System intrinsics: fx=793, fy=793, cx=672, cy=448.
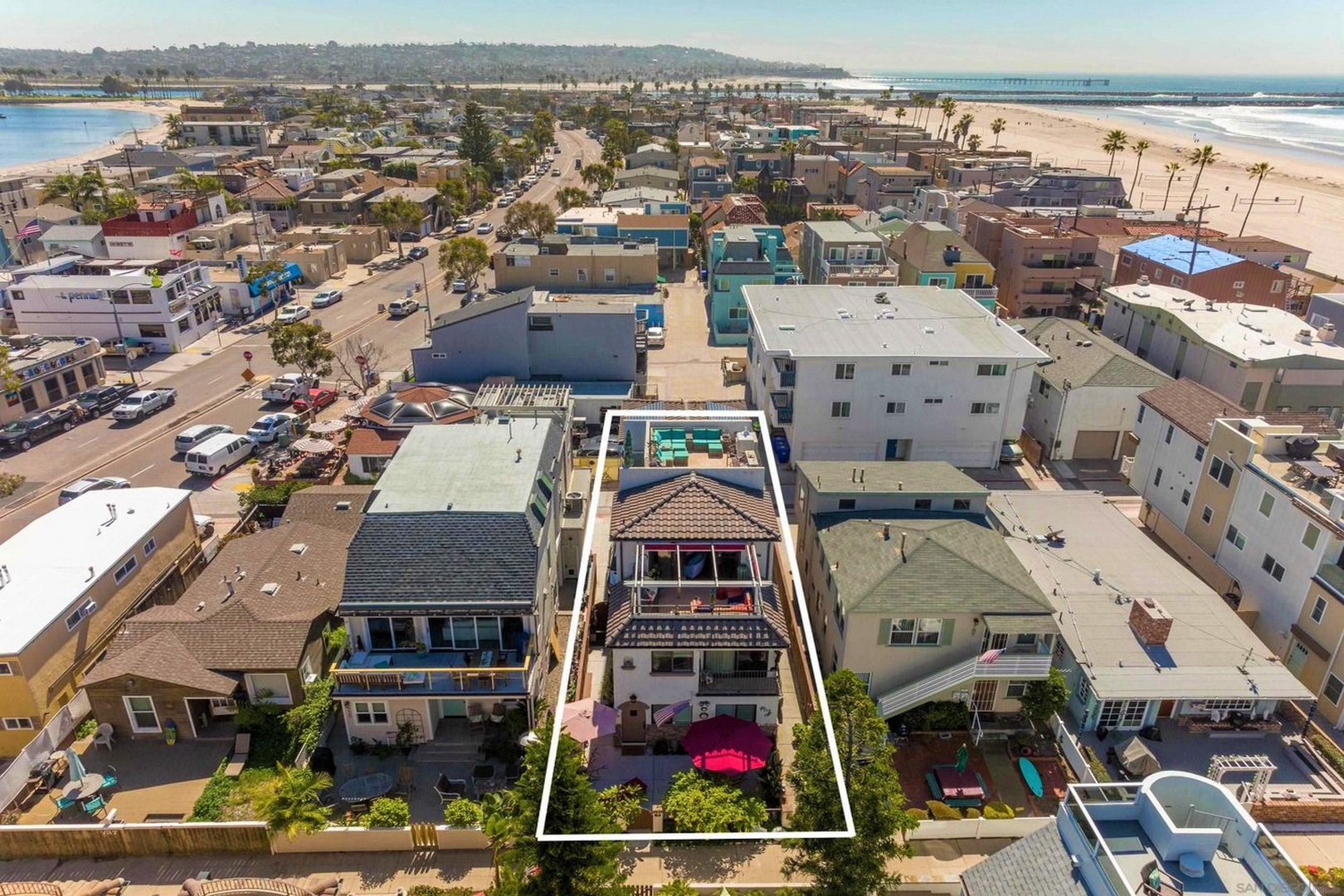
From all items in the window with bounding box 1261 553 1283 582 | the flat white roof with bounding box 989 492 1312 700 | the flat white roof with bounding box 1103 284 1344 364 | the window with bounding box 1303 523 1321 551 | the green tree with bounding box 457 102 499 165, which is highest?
the green tree with bounding box 457 102 499 165

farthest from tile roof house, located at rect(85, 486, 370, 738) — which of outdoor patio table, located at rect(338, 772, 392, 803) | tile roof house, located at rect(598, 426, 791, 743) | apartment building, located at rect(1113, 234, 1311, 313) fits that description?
apartment building, located at rect(1113, 234, 1311, 313)

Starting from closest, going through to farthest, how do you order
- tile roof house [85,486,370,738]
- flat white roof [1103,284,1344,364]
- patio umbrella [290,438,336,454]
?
tile roof house [85,486,370,738]
patio umbrella [290,438,336,454]
flat white roof [1103,284,1344,364]

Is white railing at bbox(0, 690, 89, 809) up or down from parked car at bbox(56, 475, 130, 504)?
down

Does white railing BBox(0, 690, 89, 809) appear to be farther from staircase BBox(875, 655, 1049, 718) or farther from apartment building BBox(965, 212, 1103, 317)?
apartment building BBox(965, 212, 1103, 317)

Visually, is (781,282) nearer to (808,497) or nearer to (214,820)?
(808,497)

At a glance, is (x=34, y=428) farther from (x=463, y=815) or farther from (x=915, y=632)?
(x=915, y=632)
